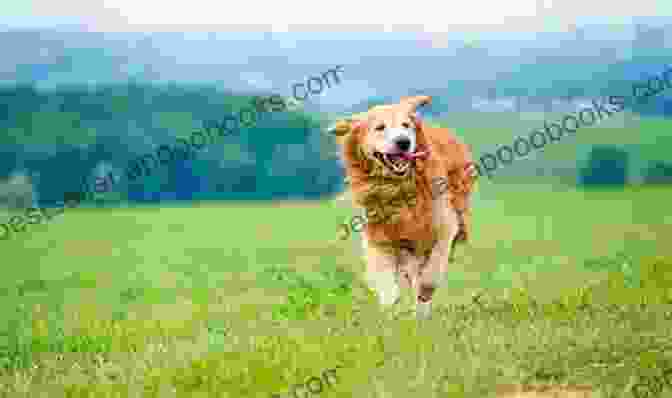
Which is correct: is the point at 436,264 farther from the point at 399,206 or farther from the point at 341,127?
the point at 341,127

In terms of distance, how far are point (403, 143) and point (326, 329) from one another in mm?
2012

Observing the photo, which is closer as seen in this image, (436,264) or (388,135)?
(388,135)

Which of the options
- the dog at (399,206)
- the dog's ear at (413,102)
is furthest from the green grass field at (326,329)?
the dog's ear at (413,102)

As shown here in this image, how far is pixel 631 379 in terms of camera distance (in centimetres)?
665

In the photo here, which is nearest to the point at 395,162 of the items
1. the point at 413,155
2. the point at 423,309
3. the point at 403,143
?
the point at 413,155

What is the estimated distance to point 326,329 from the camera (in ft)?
29.1

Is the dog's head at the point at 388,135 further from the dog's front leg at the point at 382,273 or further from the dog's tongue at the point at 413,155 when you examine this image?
the dog's front leg at the point at 382,273

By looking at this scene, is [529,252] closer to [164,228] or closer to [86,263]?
[86,263]

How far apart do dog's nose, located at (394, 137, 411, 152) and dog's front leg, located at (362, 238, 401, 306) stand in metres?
1.31

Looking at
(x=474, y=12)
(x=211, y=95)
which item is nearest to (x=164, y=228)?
(x=474, y=12)

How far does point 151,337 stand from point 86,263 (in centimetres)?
1448

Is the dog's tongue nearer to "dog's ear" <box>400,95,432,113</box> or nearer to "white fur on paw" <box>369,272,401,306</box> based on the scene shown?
"dog's ear" <box>400,95,432,113</box>

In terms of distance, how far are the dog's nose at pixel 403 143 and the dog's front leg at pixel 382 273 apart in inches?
51.5

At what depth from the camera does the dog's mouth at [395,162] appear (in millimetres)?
9930
